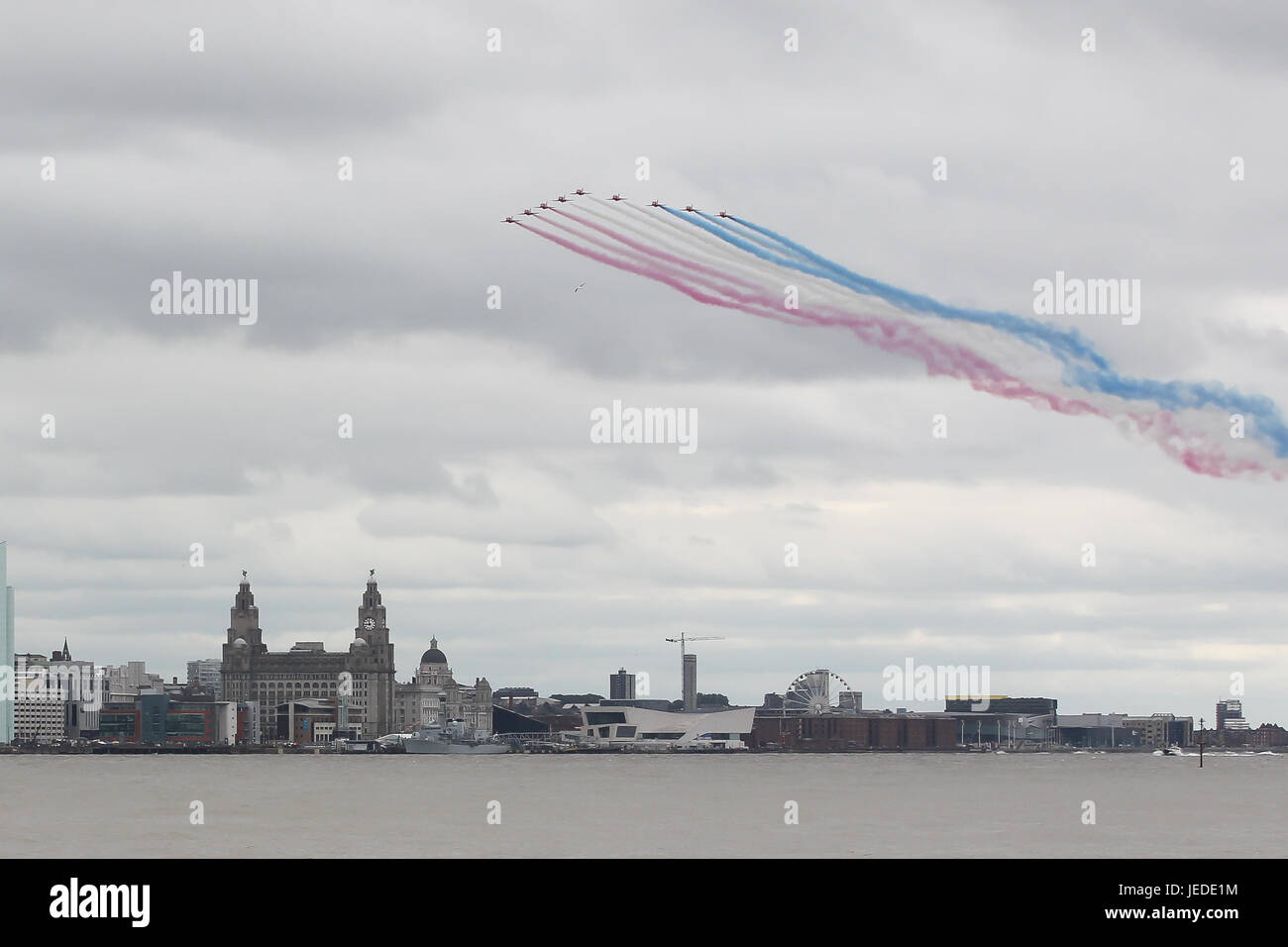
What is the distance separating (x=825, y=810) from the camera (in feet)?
414

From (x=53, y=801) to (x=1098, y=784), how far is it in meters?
103
